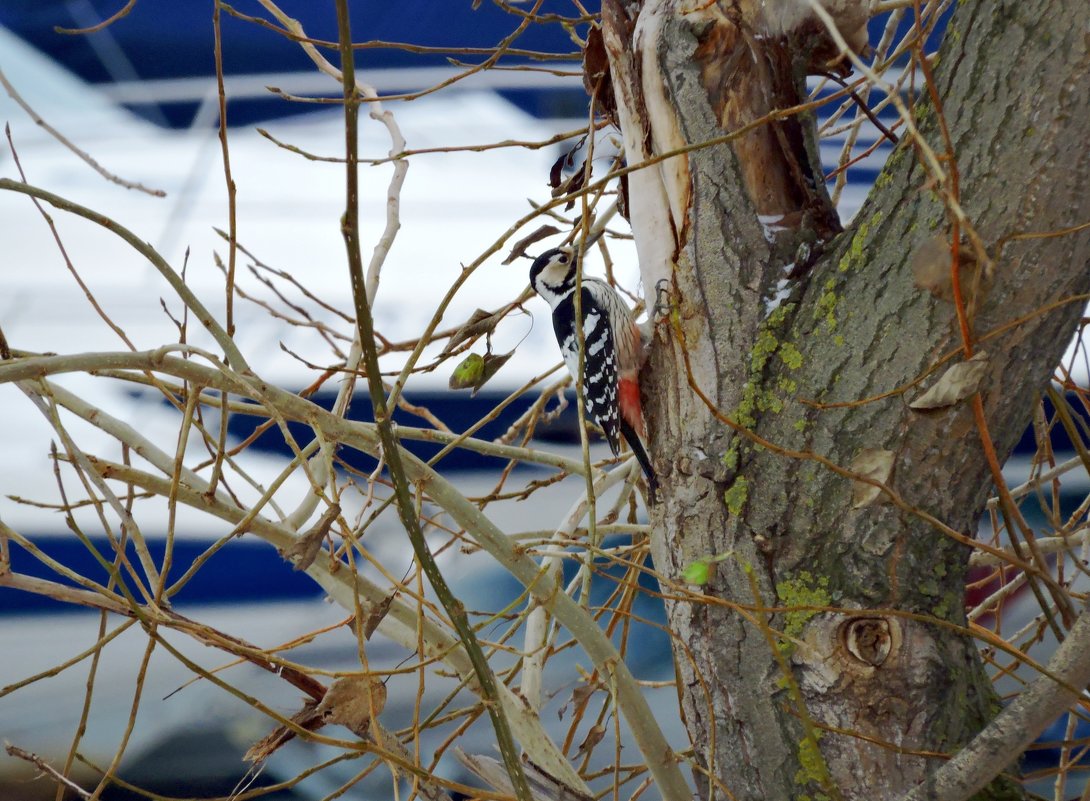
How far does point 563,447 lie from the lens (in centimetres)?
205

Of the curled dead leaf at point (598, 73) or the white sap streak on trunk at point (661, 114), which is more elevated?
the curled dead leaf at point (598, 73)

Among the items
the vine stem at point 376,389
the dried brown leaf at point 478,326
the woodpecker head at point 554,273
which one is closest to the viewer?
the vine stem at point 376,389

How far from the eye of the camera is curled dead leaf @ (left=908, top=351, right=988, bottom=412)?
791 mm

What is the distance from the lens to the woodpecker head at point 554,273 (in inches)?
59.3

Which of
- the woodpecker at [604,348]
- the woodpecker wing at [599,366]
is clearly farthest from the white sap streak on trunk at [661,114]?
the woodpecker wing at [599,366]

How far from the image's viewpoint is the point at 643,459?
1.10 metres

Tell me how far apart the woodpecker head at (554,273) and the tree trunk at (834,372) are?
0.48 m

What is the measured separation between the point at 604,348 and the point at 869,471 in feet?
1.72

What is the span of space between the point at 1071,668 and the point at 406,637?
76 centimetres

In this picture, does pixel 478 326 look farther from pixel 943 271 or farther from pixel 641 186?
pixel 943 271

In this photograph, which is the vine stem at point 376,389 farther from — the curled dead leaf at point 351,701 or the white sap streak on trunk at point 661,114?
the white sap streak on trunk at point 661,114

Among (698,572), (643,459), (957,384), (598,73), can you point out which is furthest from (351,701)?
(598,73)

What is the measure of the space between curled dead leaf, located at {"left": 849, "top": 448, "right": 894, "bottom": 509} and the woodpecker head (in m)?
0.75

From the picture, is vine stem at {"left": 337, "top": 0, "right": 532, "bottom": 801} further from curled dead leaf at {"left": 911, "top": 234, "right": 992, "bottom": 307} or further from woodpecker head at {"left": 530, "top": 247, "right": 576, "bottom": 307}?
woodpecker head at {"left": 530, "top": 247, "right": 576, "bottom": 307}
